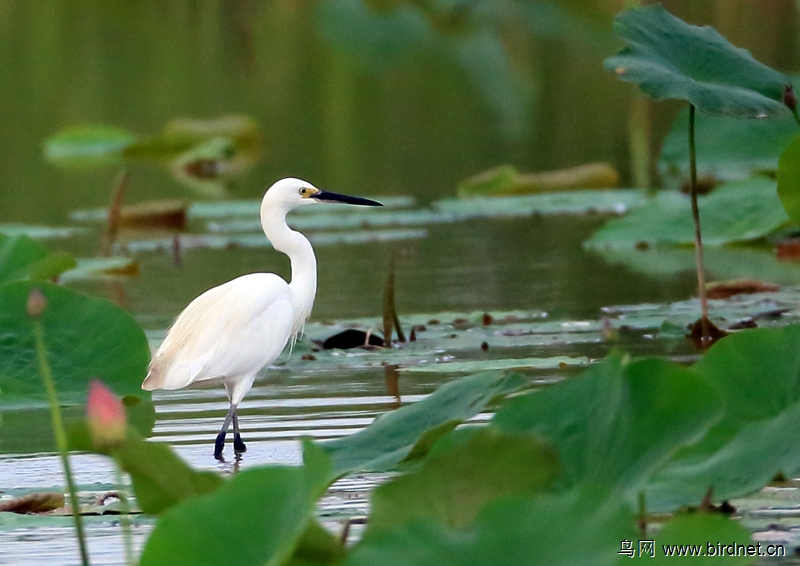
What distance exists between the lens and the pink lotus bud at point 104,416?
207 cm

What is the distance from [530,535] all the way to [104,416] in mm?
568

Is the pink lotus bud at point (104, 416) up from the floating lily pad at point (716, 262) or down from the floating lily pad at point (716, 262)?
up

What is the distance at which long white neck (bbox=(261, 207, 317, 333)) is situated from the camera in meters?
5.62

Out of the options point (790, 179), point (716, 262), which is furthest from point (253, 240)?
point (790, 179)

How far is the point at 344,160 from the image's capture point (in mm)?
15078

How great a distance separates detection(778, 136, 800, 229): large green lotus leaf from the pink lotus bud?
2896mm

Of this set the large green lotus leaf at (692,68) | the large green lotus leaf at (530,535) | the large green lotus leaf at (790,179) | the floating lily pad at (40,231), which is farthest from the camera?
the floating lily pad at (40,231)

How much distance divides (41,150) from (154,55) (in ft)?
31.7

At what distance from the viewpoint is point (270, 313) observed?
5.29m

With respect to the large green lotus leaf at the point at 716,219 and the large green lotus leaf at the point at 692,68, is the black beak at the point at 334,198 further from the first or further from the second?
the large green lotus leaf at the point at 716,219

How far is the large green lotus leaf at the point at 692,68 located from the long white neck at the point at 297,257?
152 cm

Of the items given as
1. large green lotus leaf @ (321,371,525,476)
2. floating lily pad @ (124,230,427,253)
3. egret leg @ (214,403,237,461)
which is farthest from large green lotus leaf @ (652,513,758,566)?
floating lily pad @ (124,230,427,253)

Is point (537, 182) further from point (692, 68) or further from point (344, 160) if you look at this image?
point (692, 68)

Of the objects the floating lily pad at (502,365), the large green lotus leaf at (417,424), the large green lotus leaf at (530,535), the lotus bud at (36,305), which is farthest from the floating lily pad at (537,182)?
the large green lotus leaf at (530,535)
